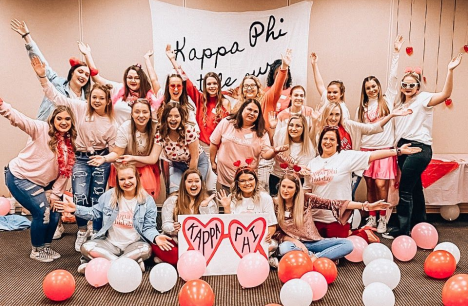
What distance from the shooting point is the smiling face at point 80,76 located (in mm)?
3740

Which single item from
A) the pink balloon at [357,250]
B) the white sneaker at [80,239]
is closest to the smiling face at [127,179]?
the white sneaker at [80,239]

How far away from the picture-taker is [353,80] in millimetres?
4812

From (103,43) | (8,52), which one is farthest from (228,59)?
(8,52)

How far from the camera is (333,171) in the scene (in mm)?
3377

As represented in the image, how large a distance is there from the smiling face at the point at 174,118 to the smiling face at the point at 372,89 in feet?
5.61

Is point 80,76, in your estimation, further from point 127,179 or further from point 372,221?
point 372,221

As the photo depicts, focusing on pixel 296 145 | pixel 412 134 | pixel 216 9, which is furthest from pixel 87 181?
pixel 412 134

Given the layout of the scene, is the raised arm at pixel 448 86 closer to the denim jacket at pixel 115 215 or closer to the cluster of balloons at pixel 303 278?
the cluster of balloons at pixel 303 278

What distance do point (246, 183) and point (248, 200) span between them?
0.43 ft

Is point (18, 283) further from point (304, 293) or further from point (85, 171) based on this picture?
point (304, 293)

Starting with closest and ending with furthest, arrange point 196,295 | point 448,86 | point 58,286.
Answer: point 196,295 → point 58,286 → point 448,86

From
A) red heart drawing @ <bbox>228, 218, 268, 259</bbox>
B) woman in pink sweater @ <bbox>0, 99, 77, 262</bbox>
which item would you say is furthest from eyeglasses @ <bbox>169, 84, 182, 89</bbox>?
red heart drawing @ <bbox>228, 218, 268, 259</bbox>

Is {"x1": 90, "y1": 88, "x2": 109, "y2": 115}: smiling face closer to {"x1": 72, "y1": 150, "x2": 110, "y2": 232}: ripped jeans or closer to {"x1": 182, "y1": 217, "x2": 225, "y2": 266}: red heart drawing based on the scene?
{"x1": 72, "y1": 150, "x2": 110, "y2": 232}: ripped jeans

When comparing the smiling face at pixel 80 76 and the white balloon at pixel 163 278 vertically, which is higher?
the smiling face at pixel 80 76
